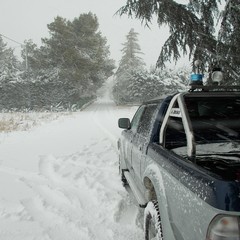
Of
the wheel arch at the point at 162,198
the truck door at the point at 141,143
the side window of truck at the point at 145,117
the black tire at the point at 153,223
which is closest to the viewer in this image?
the wheel arch at the point at 162,198

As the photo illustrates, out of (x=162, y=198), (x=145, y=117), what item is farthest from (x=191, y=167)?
(x=145, y=117)

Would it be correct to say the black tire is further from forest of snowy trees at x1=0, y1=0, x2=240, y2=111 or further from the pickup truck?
forest of snowy trees at x1=0, y1=0, x2=240, y2=111

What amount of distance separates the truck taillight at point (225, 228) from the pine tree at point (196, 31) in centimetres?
671

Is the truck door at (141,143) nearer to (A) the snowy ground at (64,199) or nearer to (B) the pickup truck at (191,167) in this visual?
(B) the pickup truck at (191,167)

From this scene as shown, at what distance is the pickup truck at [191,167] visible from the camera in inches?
70.9

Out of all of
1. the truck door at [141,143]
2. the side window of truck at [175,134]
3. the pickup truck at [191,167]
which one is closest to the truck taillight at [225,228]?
the pickup truck at [191,167]

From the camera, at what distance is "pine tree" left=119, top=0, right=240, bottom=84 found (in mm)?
7824

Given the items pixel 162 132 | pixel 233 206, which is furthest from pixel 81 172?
pixel 233 206

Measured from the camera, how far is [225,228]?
5.86ft

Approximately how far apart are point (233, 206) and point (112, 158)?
263 inches

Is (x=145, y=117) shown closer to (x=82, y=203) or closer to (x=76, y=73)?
(x=82, y=203)

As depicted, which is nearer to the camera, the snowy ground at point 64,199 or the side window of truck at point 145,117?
the snowy ground at point 64,199

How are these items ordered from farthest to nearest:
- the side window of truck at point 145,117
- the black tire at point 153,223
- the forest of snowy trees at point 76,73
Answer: the forest of snowy trees at point 76,73, the side window of truck at point 145,117, the black tire at point 153,223

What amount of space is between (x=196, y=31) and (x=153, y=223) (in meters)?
7.24
